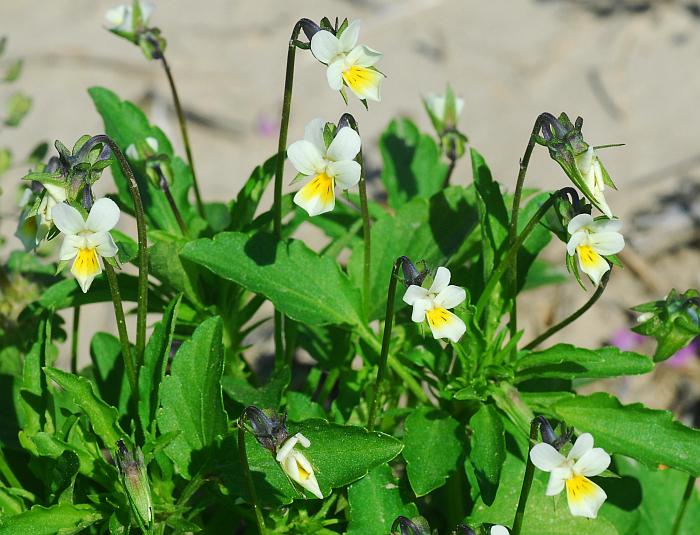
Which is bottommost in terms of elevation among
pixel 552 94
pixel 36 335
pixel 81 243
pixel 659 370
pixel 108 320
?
pixel 659 370

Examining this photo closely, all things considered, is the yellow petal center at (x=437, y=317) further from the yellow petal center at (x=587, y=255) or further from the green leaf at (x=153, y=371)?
the green leaf at (x=153, y=371)

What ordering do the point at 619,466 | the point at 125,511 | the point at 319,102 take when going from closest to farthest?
the point at 125,511 → the point at 619,466 → the point at 319,102

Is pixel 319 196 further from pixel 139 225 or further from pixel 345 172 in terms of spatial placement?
pixel 139 225

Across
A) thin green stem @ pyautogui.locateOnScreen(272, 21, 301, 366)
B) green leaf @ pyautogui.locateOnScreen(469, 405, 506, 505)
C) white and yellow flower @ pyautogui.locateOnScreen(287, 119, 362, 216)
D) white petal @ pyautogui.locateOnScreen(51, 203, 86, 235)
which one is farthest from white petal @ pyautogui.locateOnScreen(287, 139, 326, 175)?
green leaf @ pyautogui.locateOnScreen(469, 405, 506, 505)

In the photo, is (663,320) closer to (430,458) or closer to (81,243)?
(430,458)

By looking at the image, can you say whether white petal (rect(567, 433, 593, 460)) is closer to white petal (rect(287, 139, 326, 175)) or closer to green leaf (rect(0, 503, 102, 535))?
white petal (rect(287, 139, 326, 175))

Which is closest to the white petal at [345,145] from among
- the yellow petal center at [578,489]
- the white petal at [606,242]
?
the white petal at [606,242]

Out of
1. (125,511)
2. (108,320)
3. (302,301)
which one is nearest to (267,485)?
(125,511)
